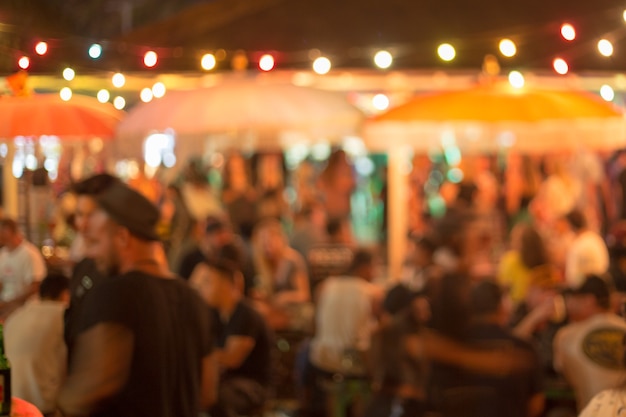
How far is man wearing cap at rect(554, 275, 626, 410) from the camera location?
21.8 ft

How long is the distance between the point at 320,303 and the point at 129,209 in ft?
17.3

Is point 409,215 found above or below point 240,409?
above

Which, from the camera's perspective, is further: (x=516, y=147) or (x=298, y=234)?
(x=298, y=234)

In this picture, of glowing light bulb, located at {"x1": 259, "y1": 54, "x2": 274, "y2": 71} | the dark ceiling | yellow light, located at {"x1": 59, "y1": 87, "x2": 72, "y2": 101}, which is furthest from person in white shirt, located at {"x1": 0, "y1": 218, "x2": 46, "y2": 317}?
glowing light bulb, located at {"x1": 259, "y1": 54, "x2": 274, "y2": 71}

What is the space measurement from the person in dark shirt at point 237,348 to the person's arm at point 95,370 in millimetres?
3800

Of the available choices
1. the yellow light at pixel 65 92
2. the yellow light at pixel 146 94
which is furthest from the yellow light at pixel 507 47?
the yellow light at pixel 65 92

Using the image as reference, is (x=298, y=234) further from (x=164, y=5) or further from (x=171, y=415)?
(x=171, y=415)

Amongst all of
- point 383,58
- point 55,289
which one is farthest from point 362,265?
point 55,289

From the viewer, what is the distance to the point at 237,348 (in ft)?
26.5

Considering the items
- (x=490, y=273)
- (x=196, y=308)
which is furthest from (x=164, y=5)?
(x=196, y=308)

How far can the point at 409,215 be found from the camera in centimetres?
1462

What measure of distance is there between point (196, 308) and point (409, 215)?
10.2 m

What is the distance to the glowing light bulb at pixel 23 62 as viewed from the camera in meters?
6.60

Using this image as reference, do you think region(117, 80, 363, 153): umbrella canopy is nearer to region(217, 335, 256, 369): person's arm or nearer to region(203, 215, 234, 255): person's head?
region(217, 335, 256, 369): person's arm
